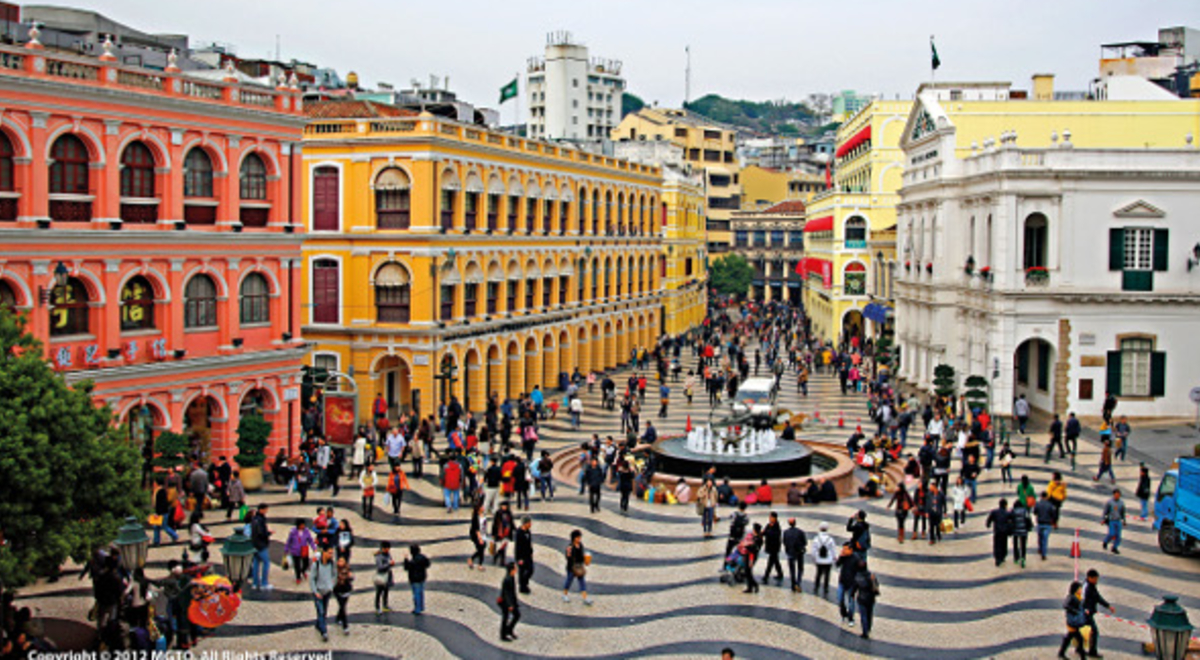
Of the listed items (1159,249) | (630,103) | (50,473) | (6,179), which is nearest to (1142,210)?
(1159,249)

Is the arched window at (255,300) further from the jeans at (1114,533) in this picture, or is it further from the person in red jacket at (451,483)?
the jeans at (1114,533)

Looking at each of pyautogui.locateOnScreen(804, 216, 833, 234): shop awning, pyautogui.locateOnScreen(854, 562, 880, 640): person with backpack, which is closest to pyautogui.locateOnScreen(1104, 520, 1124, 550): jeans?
pyautogui.locateOnScreen(854, 562, 880, 640): person with backpack

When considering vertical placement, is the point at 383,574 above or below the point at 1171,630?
below

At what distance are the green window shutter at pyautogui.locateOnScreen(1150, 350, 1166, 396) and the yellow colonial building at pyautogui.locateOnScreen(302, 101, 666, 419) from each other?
24.6 meters

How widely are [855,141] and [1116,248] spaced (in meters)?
41.7

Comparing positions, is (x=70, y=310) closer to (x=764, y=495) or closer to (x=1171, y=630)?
(x=764, y=495)

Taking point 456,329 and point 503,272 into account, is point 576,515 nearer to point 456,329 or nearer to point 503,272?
point 456,329

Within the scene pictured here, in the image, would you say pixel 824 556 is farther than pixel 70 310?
No

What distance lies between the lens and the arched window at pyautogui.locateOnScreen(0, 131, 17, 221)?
26.7 m

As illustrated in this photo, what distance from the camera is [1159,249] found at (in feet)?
133

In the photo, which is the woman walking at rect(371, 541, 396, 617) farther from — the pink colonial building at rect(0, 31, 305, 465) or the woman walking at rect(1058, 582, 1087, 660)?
the woman walking at rect(1058, 582, 1087, 660)

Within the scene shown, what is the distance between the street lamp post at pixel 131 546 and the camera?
62.9ft

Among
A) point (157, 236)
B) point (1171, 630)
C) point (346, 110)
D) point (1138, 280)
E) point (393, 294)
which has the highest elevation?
point (346, 110)

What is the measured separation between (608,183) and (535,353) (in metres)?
14.7
